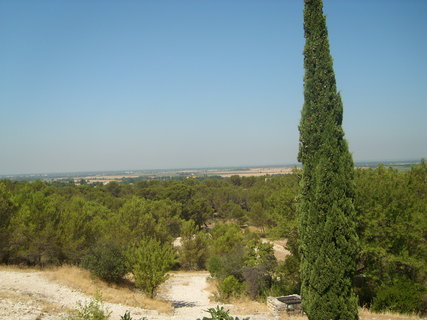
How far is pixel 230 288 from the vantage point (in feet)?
54.2

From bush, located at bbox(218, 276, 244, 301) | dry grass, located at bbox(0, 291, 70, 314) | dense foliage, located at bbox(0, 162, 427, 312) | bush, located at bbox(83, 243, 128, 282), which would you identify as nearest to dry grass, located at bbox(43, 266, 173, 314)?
bush, located at bbox(83, 243, 128, 282)

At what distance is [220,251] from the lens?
27547mm

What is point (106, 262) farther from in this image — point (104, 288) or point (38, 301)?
point (38, 301)

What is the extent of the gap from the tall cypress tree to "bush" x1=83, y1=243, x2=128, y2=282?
10.9 m

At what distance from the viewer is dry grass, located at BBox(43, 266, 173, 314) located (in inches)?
530

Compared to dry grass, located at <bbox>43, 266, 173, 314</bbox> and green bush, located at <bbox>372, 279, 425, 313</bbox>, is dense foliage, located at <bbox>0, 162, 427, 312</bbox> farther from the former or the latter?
dry grass, located at <bbox>43, 266, 173, 314</bbox>

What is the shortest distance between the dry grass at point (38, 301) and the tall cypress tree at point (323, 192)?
8.33m

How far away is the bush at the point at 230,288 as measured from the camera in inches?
643

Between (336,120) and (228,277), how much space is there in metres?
10.8

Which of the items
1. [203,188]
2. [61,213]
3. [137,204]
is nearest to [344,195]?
[61,213]

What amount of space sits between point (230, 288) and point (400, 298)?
7.90 m

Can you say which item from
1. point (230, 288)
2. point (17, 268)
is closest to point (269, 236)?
point (230, 288)

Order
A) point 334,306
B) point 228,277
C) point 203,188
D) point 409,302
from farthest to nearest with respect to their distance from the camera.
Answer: point 203,188 < point 228,277 < point 409,302 < point 334,306

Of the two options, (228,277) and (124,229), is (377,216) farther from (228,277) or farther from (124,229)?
(124,229)
